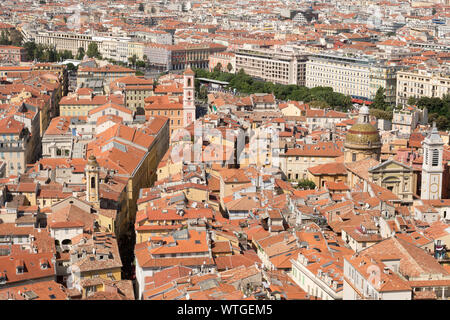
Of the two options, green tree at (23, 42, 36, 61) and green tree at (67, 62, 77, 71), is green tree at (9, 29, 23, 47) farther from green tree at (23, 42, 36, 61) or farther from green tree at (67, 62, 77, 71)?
green tree at (67, 62, 77, 71)

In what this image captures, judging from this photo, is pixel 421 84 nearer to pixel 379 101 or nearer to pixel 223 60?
pixel 379 101

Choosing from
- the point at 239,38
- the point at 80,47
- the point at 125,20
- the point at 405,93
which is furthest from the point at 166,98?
the point at 125,20

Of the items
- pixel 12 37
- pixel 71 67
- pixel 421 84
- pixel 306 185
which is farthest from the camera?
pixel 12 37

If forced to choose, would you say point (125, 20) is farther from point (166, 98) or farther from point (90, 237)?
point (90, 237)

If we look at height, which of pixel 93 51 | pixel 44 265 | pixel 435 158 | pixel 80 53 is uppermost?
pixel 435 158

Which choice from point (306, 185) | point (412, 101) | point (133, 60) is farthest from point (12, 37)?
point (306, 185)

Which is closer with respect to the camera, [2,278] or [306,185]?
[2,278]
